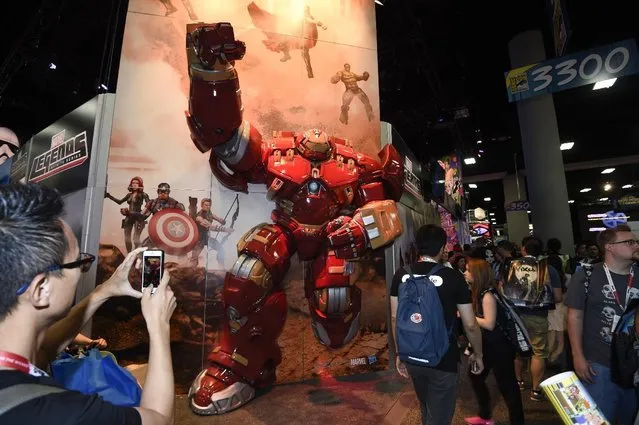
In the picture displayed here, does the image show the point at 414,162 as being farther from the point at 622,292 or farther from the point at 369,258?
the point at 622,292

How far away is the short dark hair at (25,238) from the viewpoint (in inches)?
30.8

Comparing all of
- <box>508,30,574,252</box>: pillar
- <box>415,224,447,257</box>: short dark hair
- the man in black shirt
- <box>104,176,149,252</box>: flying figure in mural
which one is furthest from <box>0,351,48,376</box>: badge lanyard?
<box>508,30,574,252</box>: pillar

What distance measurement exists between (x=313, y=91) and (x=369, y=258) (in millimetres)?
1913

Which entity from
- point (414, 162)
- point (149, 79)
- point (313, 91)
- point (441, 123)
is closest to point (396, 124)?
point (441, 123)

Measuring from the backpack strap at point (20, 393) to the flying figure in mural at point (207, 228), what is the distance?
2.83 m

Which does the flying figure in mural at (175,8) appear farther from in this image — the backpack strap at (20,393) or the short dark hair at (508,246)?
the short dark hair at (508,246)

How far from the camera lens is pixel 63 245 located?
0.87 metres

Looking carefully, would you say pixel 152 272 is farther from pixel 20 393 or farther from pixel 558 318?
pixel 558 318

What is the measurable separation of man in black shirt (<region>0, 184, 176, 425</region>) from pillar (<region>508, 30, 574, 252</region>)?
8.68 metres

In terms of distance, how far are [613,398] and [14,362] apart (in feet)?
→ 8.48

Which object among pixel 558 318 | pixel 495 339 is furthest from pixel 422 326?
pixel 558 318

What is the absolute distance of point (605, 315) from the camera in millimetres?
2037

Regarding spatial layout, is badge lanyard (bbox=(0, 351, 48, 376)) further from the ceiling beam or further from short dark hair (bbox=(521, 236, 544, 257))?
the ceiling beam

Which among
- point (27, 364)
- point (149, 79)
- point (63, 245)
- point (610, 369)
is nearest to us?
point (27, 364)
